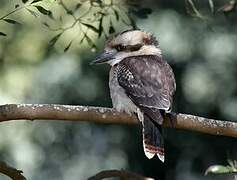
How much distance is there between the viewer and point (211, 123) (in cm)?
322

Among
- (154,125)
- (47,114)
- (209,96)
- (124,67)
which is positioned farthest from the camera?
(209,96)

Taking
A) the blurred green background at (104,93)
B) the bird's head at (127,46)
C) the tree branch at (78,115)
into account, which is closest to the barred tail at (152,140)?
the tree branch at (78,115)

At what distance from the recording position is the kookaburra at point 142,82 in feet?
11.7

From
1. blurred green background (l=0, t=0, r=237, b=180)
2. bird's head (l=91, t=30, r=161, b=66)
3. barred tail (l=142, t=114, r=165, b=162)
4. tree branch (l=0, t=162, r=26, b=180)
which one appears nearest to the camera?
tree branch (l=0, t=162, r=26, b=180)

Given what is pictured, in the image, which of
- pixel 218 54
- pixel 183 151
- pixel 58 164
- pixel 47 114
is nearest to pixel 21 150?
pixel 58 164

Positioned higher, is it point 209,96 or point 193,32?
point 193,32

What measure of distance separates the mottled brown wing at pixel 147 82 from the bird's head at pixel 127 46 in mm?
110

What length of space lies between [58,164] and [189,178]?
0.82m

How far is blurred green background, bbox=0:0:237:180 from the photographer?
17.8 ft

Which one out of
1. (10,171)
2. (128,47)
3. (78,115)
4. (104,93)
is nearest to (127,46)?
(128,47)

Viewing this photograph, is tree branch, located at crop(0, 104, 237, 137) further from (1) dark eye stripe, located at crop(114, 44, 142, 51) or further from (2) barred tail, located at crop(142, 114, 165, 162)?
(1) dark eye stripe, located at crop(114, 44, 142, 51)

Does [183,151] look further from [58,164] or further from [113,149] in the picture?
[58,164]

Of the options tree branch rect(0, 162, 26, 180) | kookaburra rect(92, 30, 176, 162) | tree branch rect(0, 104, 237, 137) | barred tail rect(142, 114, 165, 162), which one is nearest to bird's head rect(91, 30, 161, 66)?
kookaburra rect(92, 30, 176, 162)

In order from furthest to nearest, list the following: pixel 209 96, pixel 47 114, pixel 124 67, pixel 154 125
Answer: pixel 209 96
pixel 124 67
pixel 154 125
pixel 47 114
